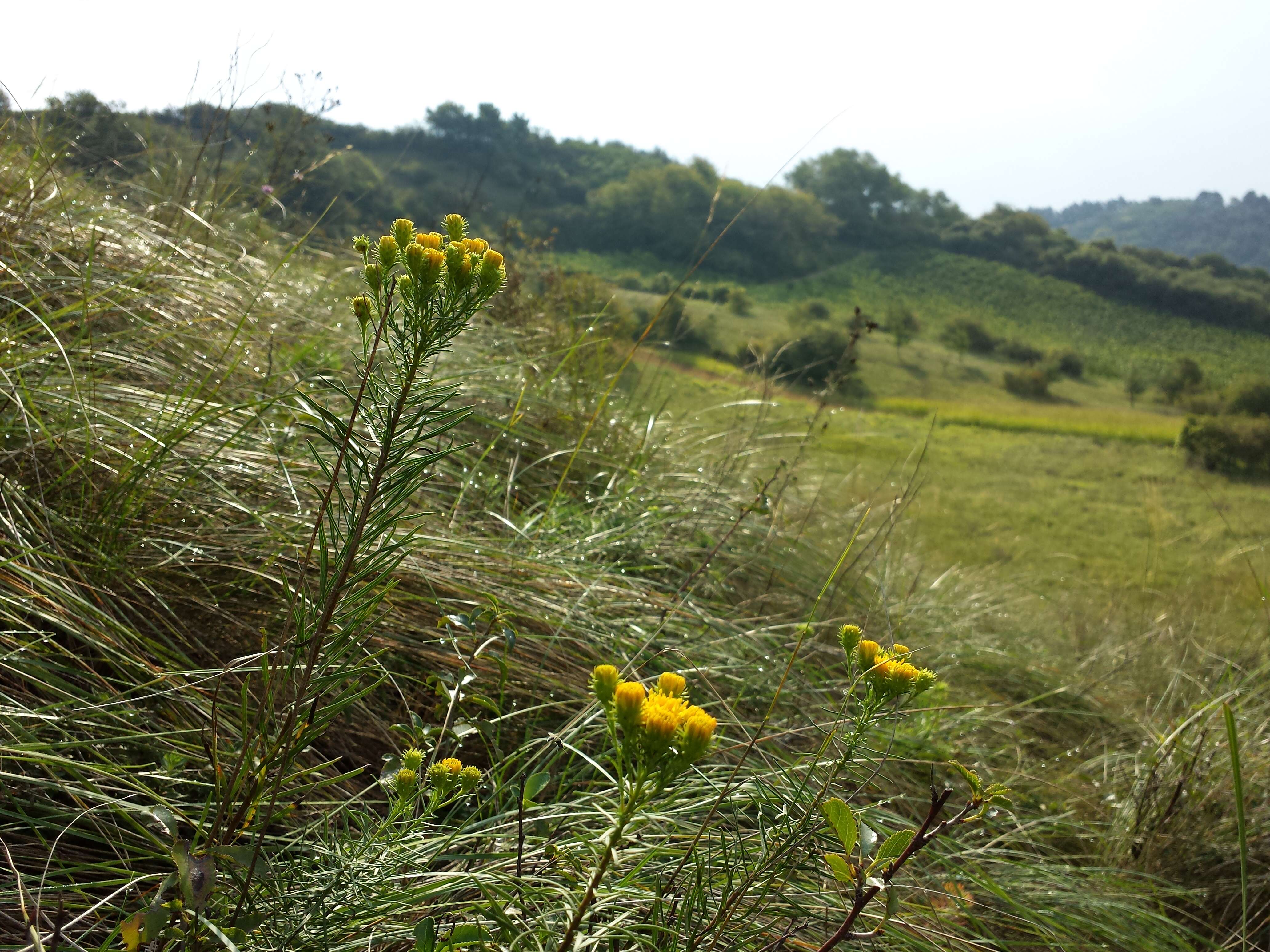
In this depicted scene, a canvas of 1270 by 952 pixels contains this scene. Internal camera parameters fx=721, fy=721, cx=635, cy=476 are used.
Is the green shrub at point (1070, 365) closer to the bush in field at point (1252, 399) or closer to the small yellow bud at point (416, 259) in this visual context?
the bush in field at point (1252, 399)

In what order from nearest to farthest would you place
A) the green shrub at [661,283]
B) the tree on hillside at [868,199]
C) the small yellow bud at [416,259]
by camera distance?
the small yellow bud at [416,259] < the green shrub at [661,283] < the tree on hillside at [868,199]

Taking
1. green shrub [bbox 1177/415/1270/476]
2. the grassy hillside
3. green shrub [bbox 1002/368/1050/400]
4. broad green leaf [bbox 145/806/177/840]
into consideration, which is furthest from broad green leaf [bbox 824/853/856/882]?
green shrub [bbox 1002/368/1050/400]

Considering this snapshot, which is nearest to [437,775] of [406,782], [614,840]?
[406,782]

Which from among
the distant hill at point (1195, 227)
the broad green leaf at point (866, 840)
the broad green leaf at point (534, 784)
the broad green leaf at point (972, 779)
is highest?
the distant hill at point (1195, 227)

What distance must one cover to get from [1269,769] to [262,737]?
7.99 feet

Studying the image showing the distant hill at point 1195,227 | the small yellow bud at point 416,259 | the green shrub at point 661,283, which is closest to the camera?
the small yellow bud at point 416,259

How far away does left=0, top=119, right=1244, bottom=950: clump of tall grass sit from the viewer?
689mm

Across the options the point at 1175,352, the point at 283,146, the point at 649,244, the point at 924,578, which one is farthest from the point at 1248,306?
the point at 283,146

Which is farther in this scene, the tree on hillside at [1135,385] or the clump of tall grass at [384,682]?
the tree on hillside at [1135,385]

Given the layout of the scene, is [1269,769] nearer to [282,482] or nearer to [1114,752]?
[1114,752]

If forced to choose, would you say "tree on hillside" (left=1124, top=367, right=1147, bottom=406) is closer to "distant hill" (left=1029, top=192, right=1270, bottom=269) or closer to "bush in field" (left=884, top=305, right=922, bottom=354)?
"bush in field" (left=884, top=305, right=922, bottom=354)

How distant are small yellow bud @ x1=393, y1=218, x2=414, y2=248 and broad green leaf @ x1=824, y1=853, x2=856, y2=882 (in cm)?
67

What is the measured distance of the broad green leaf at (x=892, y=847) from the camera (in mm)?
660

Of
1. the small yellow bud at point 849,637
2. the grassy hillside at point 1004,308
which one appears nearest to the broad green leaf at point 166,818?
the small yellow bud at point 849,637
